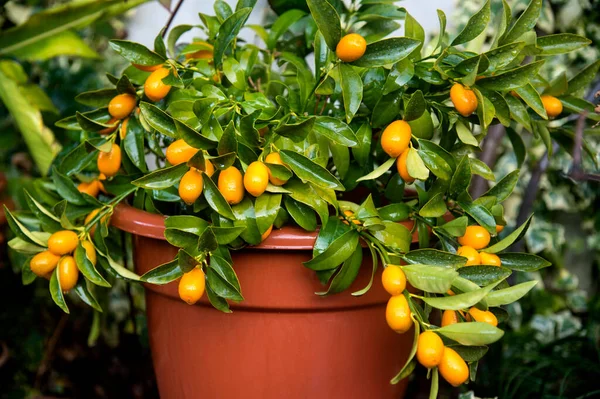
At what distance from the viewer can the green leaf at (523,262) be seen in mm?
778

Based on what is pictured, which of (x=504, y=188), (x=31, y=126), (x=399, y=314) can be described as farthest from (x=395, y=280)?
(x=31, y=126)

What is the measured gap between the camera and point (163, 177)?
0.72 meters

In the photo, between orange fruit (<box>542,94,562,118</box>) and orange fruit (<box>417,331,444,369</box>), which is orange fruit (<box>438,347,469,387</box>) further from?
orange fruit (<box>542,94,562,118</box>)

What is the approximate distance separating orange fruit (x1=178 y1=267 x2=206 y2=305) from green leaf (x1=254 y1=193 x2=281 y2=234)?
0.31 ft

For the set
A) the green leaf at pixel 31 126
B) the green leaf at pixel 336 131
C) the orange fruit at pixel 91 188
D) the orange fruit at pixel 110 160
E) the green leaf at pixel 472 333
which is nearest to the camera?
the green leaf at pixel 472 333

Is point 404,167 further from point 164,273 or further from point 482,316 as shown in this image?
point 164,273

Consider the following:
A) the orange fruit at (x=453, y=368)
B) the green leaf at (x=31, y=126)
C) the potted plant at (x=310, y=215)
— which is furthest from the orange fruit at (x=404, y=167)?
the green leaf at (x=31, y=126)

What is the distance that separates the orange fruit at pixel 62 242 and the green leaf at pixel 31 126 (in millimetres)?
529

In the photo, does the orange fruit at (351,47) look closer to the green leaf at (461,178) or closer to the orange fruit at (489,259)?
the green leaf at (461,178)

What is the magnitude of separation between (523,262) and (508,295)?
0.11 meters

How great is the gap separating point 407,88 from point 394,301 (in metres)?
0.31

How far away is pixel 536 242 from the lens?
1.69m

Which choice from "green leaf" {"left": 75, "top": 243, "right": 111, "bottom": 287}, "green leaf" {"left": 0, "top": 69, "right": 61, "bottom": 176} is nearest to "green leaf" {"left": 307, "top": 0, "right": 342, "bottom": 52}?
"green leaf" {"left": 75, "top": 243, "right": 111, "bottom": 287}

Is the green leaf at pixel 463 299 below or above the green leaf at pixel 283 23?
below
